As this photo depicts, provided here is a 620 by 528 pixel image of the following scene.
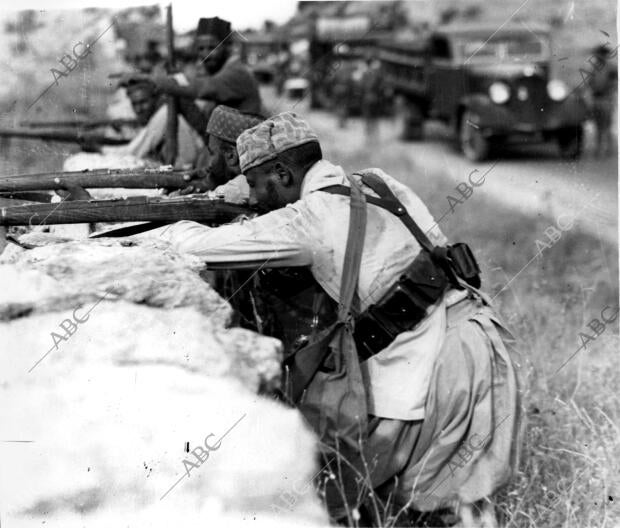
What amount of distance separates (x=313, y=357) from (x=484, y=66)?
37.1 ft

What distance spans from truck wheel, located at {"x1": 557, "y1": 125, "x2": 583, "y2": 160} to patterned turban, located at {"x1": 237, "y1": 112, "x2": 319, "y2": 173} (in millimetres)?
9789

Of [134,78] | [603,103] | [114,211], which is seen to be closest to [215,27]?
[134,78]

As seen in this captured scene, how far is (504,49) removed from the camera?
14.5 meters

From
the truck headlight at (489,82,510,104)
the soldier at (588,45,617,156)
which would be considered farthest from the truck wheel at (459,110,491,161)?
the soldier at (588,45,617,156)

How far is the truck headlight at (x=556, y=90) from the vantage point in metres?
13.6

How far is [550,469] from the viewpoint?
4680 mm

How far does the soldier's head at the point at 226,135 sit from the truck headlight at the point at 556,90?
9.23 meters

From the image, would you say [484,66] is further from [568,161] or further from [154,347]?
[154,347]

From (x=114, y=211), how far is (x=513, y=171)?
10.1m

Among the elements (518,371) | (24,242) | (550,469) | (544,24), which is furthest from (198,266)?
(544,24)

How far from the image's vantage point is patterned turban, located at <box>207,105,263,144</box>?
5.07 m

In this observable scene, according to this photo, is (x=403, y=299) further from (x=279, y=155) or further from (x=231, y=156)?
(x=231, y=156)

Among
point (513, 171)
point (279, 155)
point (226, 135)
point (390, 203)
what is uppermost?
point (279, 155)

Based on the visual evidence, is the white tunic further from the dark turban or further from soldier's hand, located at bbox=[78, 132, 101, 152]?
soldier's hand, located at bbox=[78, 132, 101, 152]
